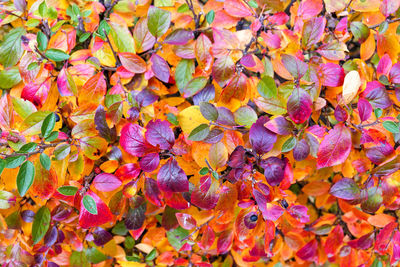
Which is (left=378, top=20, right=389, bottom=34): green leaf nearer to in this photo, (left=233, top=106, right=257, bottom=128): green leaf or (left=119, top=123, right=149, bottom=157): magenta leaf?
(left=233, top=106, right=257, bottom=128): green leaf

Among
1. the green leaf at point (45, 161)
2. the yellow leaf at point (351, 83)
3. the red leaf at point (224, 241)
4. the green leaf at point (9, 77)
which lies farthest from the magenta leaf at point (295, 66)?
the green leaf at point (9, 77)

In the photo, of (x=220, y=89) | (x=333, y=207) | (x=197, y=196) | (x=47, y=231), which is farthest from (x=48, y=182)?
(x=333, y=207)

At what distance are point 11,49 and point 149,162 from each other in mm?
513

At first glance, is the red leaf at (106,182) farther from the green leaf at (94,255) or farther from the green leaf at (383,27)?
the green leaf at (383,27)

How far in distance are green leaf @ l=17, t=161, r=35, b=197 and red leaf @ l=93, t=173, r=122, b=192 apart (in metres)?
0.15

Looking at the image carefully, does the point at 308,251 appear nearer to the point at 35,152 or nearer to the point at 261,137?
the point at 261,137

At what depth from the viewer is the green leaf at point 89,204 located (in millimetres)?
774

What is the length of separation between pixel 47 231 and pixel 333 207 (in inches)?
39.7

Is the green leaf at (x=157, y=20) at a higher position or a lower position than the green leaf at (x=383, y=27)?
higher

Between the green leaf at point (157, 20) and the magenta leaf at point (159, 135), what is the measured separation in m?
0.25


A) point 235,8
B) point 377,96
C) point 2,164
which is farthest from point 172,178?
point 377,96

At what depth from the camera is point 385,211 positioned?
1082 mm

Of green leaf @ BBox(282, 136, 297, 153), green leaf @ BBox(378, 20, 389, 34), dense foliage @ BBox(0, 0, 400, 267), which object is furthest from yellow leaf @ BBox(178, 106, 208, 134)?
green leaf @ BBox(378, 20, 389, 34)

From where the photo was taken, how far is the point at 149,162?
2.63 ft
